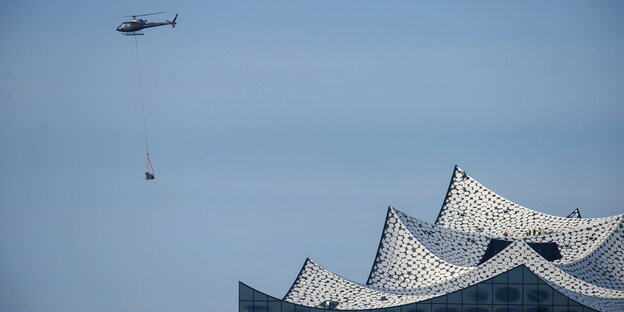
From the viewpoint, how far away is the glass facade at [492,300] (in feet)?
313

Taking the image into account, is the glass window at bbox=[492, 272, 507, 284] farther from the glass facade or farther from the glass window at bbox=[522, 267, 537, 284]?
the glass window at bbox=[522, 267, 537, 284]

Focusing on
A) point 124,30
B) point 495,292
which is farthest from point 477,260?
point 124,30

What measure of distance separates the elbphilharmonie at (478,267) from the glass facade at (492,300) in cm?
4

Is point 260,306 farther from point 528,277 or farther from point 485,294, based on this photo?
point 528,277

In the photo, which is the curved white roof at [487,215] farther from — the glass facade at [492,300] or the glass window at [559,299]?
the glass window at [559,299]

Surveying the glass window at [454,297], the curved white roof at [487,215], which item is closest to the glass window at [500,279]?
the glass window at [454,297]

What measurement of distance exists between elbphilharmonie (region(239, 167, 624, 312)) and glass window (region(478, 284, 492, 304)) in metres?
0.04

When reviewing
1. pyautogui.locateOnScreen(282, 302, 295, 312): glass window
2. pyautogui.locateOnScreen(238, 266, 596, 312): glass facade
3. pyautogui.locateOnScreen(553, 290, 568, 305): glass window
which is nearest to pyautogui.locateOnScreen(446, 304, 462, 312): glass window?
pyautogui.locateOnScreen(238, 266, 596, 312): glass facade

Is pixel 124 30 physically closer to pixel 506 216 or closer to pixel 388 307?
pixel 388 307

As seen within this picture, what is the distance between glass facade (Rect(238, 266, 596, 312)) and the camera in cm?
9538

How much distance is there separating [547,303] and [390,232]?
1448cm

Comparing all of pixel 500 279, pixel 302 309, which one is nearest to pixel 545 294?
pixel 500 279

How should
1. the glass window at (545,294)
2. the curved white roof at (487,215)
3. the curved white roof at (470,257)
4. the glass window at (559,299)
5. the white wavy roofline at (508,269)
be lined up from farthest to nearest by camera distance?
the curved white roof at (487,215) < the curved white roof at (470,257) < the white wavy roofline at (508,269) < the glass window at (545,294) < the glass window at (559,299)

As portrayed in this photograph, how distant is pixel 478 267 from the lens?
101 m
